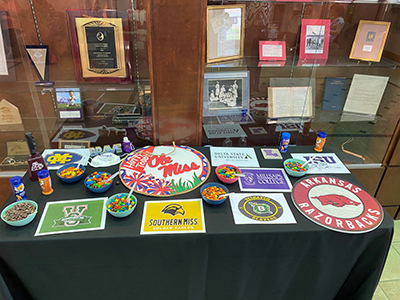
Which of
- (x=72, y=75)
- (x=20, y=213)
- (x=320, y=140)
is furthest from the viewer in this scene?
(x=320, y=140)

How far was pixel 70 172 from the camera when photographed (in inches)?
69.6

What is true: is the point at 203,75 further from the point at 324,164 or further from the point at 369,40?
the point at 369,40

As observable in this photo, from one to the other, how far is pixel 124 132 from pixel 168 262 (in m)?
1.19

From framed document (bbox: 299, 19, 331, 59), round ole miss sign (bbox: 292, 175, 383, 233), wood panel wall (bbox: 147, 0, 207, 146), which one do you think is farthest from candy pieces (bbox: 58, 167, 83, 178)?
framed document (bbox: 299, 19, 331, 59)

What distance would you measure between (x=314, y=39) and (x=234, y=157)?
1158mm

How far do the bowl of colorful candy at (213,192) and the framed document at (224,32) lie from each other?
961mm

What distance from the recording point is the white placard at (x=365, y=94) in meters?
2.39

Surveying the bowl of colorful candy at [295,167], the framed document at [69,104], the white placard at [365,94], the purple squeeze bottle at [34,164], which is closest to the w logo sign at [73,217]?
the purple squeeze bottle at [34,164]

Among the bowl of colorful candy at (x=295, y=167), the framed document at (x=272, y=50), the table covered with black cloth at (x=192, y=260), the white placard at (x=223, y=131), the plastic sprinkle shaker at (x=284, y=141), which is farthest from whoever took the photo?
the white placard at (x=223, y=131)

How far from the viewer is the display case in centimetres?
187

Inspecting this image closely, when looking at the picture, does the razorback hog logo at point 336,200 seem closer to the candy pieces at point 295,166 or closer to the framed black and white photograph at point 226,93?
the candy pieces at point 295,166

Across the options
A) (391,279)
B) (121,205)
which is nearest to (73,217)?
(121,205)

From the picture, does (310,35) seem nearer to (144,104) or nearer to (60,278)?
(144,104)

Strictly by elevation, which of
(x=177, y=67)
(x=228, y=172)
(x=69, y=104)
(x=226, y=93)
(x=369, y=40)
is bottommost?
(x=228, y=172)
